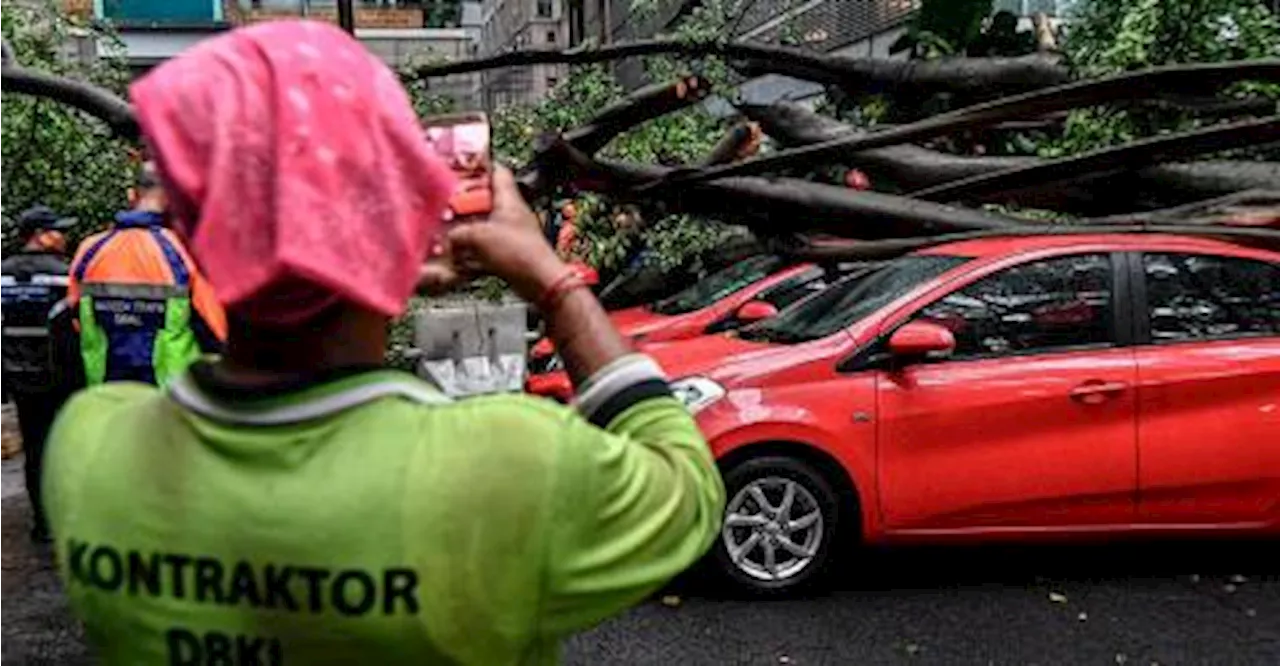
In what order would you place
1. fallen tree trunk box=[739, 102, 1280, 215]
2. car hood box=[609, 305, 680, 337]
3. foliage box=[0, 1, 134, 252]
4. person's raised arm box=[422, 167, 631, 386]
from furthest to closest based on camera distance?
foliage box=[0, 1, 134, 252]
car hood box=[609, 305, 680, 337]
fallen tree trunk box=[739, 102, 1280, 215]
person's raised arm box=[422, 167, 631, 386]

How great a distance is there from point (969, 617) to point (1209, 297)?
1857mm

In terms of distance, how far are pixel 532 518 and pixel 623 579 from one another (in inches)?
5.1

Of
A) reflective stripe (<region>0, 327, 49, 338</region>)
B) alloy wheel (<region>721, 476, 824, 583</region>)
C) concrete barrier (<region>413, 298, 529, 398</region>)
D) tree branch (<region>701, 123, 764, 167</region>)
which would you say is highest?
tree branch (<region>701, 123, 764, 167</region>)

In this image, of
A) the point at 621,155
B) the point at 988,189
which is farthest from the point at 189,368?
the point at 621,155

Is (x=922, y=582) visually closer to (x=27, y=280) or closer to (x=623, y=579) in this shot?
(x=27, y=280)

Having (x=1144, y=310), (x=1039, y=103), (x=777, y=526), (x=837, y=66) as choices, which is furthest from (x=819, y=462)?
(x=837, y=66)

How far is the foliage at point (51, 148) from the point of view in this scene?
954cm

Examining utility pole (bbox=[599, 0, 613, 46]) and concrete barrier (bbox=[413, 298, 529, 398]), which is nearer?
concrete barrier (bbox=[413, 298, 529, 398])

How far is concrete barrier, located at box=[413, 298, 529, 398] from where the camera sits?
883cm

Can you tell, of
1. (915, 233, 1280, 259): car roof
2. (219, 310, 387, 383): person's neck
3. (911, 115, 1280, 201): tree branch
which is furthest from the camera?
(915, 233, 1280, 259): car roof

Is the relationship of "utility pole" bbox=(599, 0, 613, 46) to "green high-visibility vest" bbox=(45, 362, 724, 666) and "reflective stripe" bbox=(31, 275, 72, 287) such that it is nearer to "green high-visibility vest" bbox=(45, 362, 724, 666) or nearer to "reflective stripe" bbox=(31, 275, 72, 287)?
"reflective stripe" bbox=(31, 275, 72, 287)

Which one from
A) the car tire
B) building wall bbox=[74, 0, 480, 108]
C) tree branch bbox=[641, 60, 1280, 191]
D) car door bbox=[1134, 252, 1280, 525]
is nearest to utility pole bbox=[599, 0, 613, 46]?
building wall bbox=[74, 0, 480, 108]

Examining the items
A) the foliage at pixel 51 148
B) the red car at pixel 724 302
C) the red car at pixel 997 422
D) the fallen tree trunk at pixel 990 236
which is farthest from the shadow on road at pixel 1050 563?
the foliage at pixel 51 148

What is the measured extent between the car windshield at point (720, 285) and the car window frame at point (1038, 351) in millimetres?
3195
